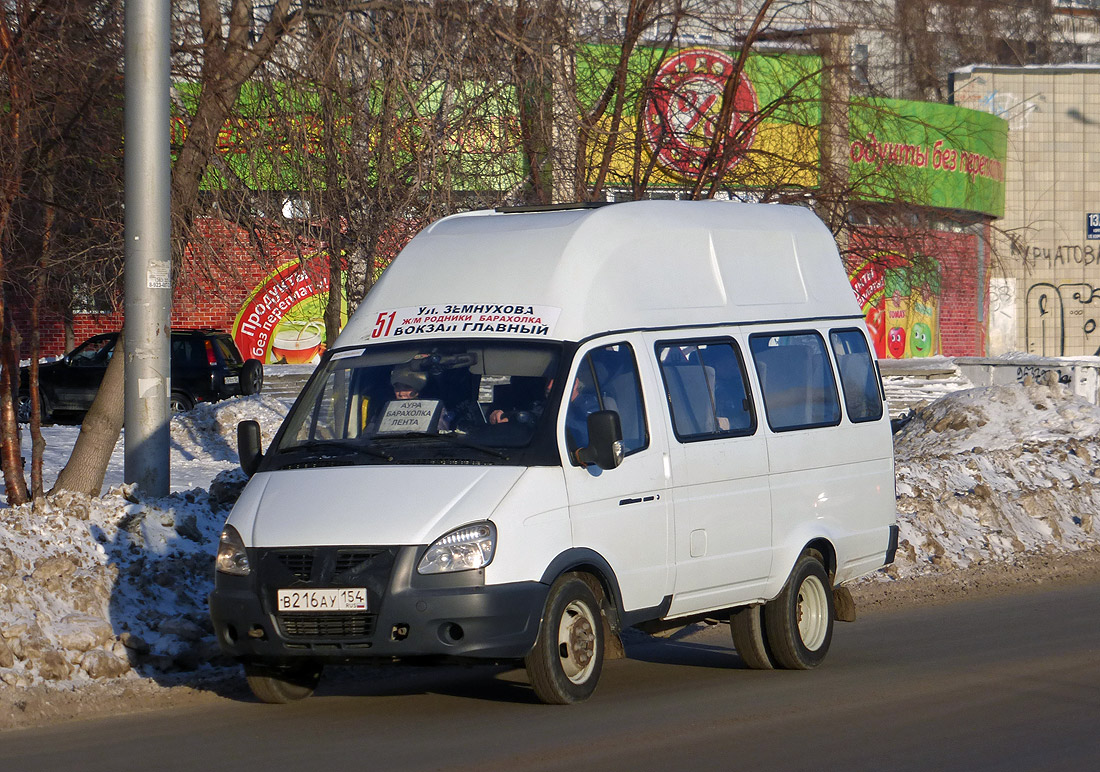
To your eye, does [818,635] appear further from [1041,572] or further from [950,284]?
[950,284]

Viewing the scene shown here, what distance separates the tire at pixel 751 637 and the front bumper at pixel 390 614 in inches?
78.7

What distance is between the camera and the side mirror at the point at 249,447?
27.1 ft

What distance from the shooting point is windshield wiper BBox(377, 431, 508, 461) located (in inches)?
294

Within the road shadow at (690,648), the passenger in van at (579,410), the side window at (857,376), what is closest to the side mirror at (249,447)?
the passenger in van at (579,410)

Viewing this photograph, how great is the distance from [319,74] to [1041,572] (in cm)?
721

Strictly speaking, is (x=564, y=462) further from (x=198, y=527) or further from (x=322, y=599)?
(x=198, y=527)

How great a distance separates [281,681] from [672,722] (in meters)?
2.04

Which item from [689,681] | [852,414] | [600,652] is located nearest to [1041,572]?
[852,414]

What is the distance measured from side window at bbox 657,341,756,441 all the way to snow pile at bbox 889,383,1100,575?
185 inches

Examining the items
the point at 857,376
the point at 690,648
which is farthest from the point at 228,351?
the point at 857,376

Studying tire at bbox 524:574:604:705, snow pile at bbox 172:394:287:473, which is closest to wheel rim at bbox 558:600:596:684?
tire at bbox 524:574:604:705

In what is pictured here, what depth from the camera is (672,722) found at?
730 centimetres

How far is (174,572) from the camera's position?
31.4 ft

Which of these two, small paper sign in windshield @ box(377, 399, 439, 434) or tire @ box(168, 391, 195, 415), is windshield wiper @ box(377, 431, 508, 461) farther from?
tire @ box(168, 391, 195, 415)
